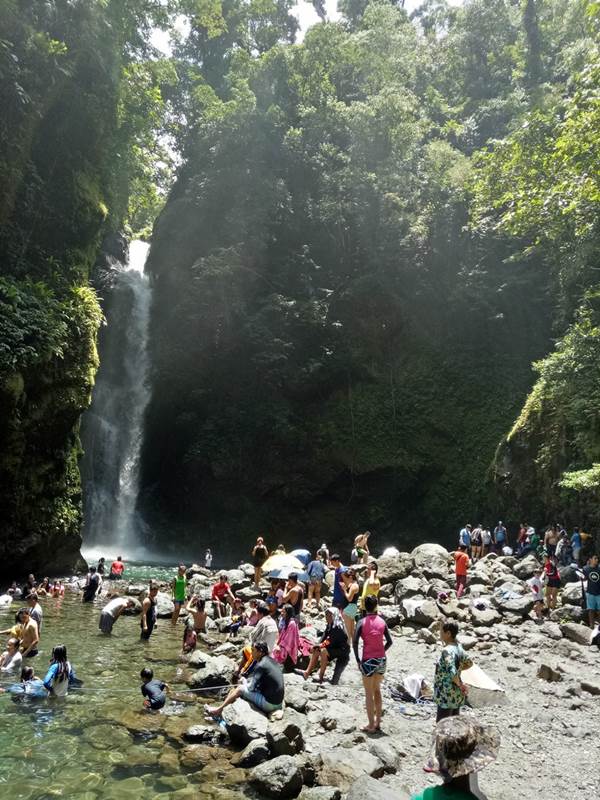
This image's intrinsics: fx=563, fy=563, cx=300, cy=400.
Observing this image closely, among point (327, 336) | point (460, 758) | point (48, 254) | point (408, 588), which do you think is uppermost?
point (327, 336)

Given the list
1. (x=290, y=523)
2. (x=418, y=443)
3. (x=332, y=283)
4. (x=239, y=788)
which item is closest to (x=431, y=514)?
(x=418, y=443)

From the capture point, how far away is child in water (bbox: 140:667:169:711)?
24.1 feet

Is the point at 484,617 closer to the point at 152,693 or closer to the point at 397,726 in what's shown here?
the point at 397,726

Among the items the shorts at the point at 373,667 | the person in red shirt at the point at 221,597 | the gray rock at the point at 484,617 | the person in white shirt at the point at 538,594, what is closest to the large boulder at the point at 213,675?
the shorts at the point at 373,667

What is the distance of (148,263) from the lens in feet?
116

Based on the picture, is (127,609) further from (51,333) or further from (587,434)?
(587,434)

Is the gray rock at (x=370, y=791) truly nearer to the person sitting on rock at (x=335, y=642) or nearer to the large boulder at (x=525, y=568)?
the person sitting on rock at (x=335, y=642)

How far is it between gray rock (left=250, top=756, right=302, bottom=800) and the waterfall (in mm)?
21200

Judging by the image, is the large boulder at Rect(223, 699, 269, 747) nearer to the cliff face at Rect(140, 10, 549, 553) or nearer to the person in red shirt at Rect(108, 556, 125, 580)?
the person in red shirt at Rect(108, 556, 125, 580)

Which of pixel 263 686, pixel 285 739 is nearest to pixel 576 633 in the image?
pixel 263 686

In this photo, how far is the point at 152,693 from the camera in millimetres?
7414

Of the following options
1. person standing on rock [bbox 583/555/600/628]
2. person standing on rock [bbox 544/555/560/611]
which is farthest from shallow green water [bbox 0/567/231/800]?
person standing on rock [bbox 544/555/560/611]

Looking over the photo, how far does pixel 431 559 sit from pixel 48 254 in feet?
52.9

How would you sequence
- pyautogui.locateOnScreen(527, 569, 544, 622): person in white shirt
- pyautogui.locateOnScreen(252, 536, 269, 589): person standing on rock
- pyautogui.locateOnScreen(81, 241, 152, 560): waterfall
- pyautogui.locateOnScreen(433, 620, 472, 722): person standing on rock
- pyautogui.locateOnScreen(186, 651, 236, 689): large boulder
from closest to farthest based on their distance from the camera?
pyautogui.locateOnScreen(433, 620, 472, 722): person standing on rock, pyautogui.locateOnScreen(186, 651, 236, 689): large boulder, pyautogui.locateOnScreen(527, 569, 544, 622): person in white shirt, pyautogui.locateOnScreen(252, 536, 269, 589): person standing on rock, pyautogui.locateOnScreen(81, 241, 152, 560): waterfall
